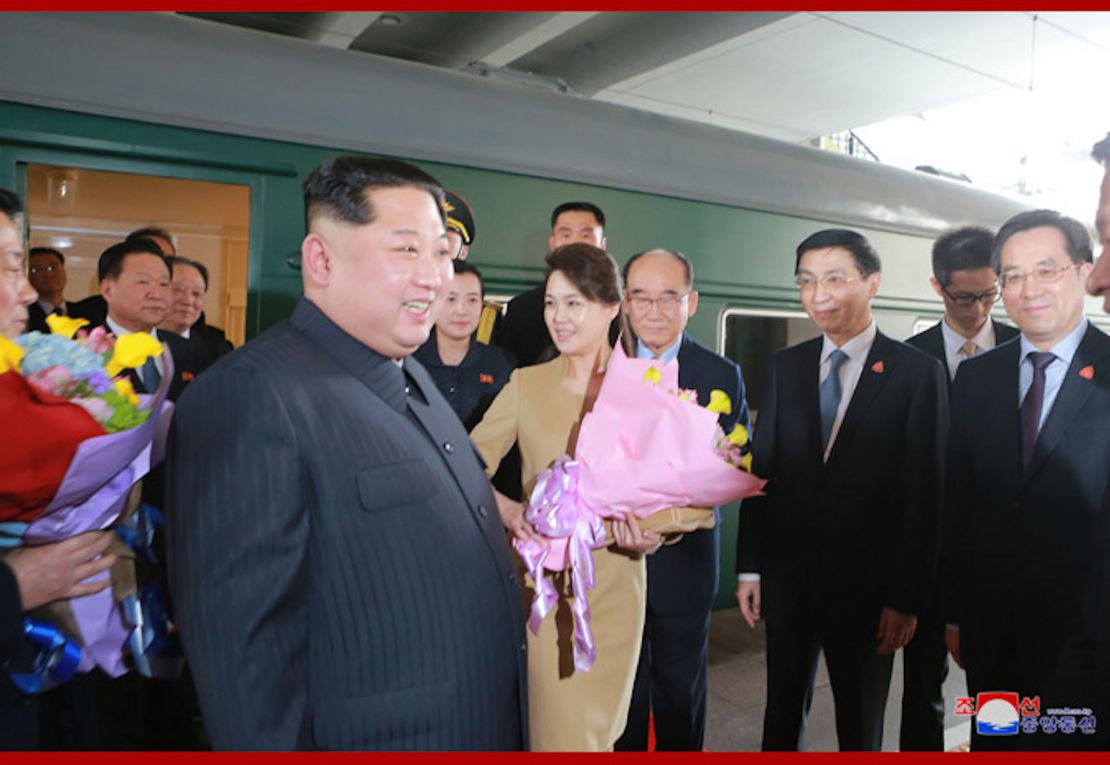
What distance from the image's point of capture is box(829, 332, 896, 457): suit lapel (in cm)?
211

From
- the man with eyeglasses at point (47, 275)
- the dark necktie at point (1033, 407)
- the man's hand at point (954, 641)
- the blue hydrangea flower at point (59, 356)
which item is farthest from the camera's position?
the man with eyeglasses at point (47, 275)

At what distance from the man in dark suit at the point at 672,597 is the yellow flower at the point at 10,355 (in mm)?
1675

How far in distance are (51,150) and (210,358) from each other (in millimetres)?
878

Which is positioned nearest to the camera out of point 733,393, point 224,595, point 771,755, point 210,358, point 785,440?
point 224,595

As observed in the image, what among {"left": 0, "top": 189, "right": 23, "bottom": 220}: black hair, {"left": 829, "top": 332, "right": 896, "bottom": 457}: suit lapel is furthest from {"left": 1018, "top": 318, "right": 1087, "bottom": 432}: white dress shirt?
{"left": 0, "top": 189, "right": 23, "bottom": 220}: black hair

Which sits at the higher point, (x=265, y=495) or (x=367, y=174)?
(x=367, y=174)

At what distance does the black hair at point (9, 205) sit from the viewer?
1.67 metres

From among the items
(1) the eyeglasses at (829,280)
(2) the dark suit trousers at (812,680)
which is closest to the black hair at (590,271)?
(1) the eyeglasses at (829,280)

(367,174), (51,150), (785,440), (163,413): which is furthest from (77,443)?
(785,440)

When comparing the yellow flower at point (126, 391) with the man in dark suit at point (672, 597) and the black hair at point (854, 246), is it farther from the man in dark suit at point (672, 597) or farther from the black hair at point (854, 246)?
the black hair at point (854, 246)

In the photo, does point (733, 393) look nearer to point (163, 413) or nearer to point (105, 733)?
point (163, 413)

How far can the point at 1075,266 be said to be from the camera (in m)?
1.84

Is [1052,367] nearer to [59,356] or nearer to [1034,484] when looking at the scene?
[1034,484]

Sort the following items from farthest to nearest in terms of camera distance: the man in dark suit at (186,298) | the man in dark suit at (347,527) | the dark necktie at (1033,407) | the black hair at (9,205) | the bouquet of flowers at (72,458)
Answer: the man in dark suit at (186,298), the dark necktie at (1033,407), the black hair at (9,205), the bouquet of flowers at (72,458), the man in dark suit at (347,527)
